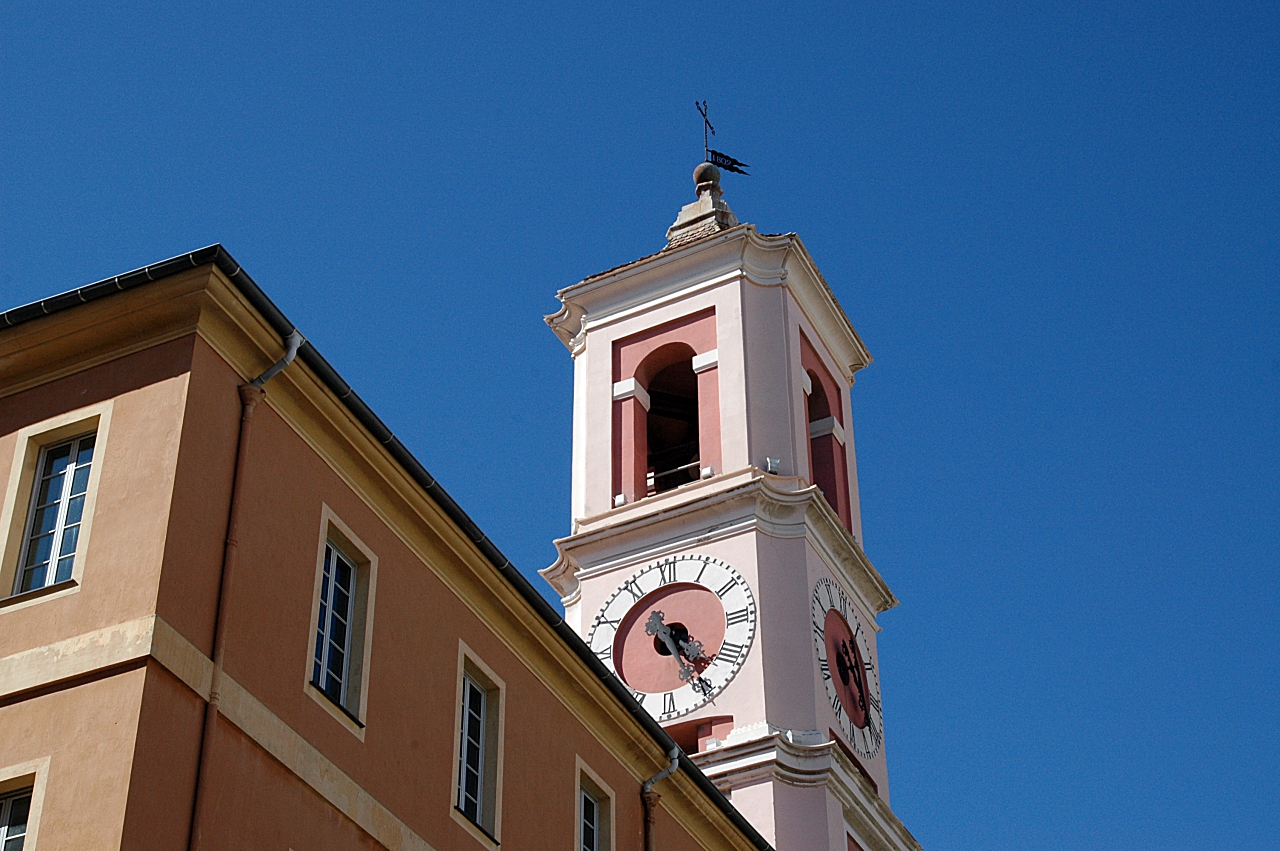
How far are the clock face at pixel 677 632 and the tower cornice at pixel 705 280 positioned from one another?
5.56m

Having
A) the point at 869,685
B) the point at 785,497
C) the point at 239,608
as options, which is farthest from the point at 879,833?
the point at 239,608

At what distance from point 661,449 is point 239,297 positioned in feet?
66.1

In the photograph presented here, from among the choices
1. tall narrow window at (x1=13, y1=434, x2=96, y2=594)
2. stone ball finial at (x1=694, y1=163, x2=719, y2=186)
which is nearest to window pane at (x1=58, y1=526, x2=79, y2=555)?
tall narrow window at (x1=13, y1=434, x2=96, y2=594)

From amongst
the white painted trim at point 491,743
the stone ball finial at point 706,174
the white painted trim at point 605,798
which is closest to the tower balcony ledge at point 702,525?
the stone ball finial at point 706,174

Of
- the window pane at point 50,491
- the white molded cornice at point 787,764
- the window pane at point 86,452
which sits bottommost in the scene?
the window pane at point 50,491

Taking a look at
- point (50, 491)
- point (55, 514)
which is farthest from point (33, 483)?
point (55, 514)

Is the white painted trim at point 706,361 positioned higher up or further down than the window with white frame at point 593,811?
higher up

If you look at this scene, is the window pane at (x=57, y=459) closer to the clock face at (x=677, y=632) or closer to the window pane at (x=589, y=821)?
the window pane at (x=589, y=821)

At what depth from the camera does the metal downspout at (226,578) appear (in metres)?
12.6

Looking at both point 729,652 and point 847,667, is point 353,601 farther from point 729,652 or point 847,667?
point 847,667

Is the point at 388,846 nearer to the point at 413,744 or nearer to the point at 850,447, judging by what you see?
the point at 413,744

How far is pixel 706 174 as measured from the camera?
3678cm

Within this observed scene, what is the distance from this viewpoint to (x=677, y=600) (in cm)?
3003

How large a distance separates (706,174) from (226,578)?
79.4ft
